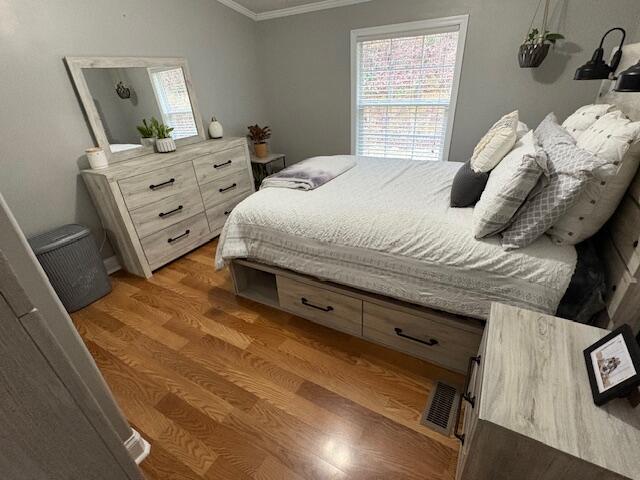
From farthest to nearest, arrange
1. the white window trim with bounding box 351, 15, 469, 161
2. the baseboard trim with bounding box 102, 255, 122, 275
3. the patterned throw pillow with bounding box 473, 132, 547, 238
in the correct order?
the white window trim with bounding box 351, 15, 469, 161, the baseboard trim with bounding box 102, 255, 122, 275, the patterned throw pillow with bounding box 473, 132, 547, 238

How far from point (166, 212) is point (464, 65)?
2.93m

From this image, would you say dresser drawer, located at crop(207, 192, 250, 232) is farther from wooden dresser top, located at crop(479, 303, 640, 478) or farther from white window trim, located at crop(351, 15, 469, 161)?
wooden dresser top, located at crop(479, 303, 640, 478)

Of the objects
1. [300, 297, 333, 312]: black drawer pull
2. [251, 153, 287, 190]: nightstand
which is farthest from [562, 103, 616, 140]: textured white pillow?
[251, 153, 287, 190]: nightstand

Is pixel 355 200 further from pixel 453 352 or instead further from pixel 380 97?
pixel 380 97

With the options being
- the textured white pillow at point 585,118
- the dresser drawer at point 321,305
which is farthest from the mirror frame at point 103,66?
the textured white pillow at point 585,118

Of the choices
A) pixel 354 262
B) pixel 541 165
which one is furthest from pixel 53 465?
pixel 541 165

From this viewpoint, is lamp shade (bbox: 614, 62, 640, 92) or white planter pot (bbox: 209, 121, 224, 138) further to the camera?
white planter pot (bbox: 209, 121, 224, 138)

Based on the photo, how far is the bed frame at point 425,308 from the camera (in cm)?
101

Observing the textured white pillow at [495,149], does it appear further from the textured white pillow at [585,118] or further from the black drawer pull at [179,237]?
the black drawer pull at [179,237]

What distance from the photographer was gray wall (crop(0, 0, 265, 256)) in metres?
1.87

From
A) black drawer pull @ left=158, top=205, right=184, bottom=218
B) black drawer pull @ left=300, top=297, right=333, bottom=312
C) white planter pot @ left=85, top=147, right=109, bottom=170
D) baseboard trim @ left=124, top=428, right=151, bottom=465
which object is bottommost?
baseboard trim @ left=124, top=428, right=151, bottom=465

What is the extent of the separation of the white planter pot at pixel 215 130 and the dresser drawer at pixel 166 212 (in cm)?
82

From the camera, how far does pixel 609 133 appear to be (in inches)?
42.3

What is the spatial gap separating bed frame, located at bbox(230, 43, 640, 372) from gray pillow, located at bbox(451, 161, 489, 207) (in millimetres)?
510
